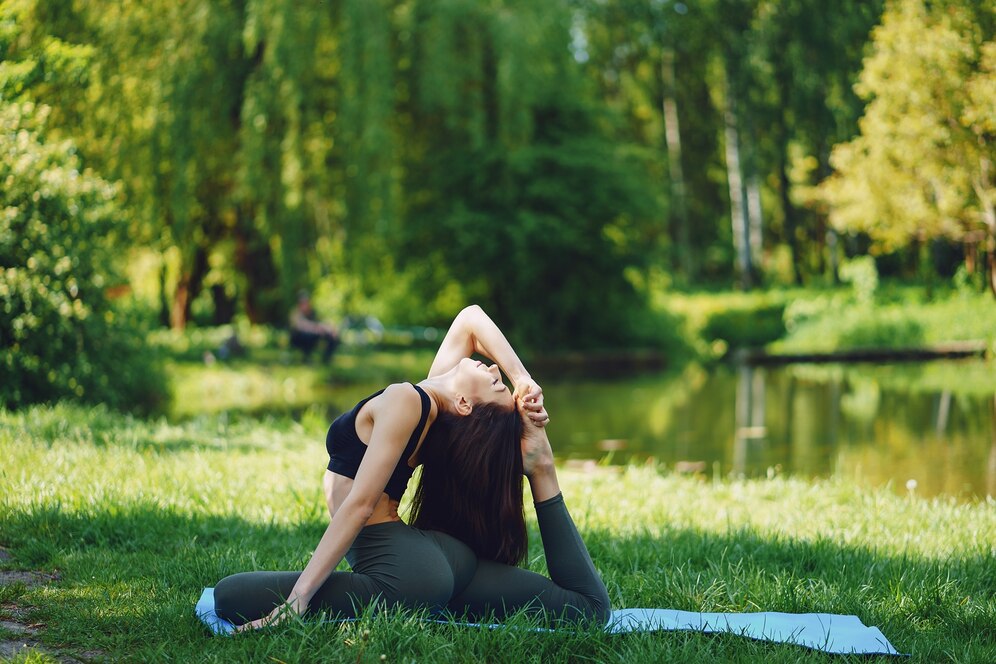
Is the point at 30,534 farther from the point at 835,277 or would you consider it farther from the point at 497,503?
the point at 835,277

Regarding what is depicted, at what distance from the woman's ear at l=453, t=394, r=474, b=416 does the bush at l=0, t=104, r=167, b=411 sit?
6.44m

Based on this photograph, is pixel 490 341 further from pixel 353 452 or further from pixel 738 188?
pixel 738 188

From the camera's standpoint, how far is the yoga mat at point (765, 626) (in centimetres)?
340

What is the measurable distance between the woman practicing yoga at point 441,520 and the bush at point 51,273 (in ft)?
20.3

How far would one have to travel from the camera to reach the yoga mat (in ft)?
11.2

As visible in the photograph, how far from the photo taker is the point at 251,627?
3377mm

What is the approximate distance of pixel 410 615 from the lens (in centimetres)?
344

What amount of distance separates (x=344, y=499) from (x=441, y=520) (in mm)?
384

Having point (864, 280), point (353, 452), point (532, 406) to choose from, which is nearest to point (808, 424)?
point (532, 406)

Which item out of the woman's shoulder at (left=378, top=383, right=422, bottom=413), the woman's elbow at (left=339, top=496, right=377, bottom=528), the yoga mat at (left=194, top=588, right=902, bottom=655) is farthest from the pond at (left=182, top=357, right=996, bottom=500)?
the woman's elbow at (left=339, top=496, right=377, bottom=528)

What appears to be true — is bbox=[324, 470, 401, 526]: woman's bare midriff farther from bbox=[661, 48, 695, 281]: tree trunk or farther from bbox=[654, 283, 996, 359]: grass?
bbox=[661, 48, 695, 281]: tree trunk

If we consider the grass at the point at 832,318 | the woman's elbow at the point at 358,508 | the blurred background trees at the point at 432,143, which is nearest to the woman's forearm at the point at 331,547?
the woman's elbow at the point at 358,508

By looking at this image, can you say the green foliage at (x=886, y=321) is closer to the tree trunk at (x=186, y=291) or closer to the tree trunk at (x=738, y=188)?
the tree trunk at (x=738, y=188)

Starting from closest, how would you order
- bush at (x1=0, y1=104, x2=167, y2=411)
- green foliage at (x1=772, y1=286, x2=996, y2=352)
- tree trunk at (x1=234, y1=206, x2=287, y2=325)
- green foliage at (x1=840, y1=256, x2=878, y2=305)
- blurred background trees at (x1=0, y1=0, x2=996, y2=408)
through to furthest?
bush at (x1=0, y1=104, x2=167, y2=411) < blurred background trees at (x1=0, y1=0, x2=996, y2=408) < green foliage at (x1=772, y1=286, x2=996, y2=352) < tree trunk at (x1=234, y1=206, x2=287, y2=325) < green foliage at (x1=840, y1=256, x2=878, y2=305)
